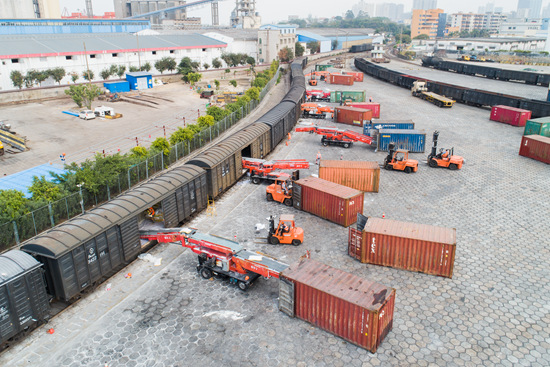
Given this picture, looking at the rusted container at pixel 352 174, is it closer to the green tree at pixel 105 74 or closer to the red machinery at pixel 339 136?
the red machinery at pixel 339 136

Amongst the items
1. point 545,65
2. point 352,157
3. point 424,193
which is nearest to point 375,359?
point 424,193

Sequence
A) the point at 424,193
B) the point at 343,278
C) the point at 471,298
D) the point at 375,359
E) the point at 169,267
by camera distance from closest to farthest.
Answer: the point at 375,359 < the point at 343,278 < the point at 471,298 < the point at 169,267 < the point at 424,193

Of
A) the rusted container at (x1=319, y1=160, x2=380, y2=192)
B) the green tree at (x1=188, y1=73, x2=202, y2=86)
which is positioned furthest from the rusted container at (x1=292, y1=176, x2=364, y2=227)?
the green tree at (x1=188, y1=73, x2=202, y2=86)

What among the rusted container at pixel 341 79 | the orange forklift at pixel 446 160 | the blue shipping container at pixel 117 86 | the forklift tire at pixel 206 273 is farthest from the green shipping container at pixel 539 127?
the blue shipping container at pixel 117 86

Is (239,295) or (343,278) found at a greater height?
(343,278)

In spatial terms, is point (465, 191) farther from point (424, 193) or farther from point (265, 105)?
point (265, 105)

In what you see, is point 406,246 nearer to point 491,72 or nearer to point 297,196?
point 297,196

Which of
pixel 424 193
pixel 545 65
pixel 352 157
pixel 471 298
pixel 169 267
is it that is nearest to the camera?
pixel 471 298

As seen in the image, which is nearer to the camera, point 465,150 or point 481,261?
point 481,261
